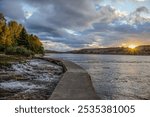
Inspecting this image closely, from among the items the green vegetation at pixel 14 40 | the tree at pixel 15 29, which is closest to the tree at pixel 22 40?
the green vegetation at pixel 14 40

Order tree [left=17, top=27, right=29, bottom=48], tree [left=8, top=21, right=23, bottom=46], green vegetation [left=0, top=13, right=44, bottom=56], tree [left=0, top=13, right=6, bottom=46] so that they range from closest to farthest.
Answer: green vegetation [left=0, top=13, right=44, bottom=56]
tree [left=0, top=13, right=6, bottom=46]
tree [left=17, top=27, right=29, bottom=48]
tree [left=8, top=21, right=23, bottom=46]

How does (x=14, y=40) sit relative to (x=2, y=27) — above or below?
below

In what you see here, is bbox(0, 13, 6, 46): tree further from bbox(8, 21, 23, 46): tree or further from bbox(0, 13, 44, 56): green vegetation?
bbox(8, 21, 23, 46): tree

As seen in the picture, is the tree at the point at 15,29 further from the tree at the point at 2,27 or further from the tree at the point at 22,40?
the tree at the point at 2,27

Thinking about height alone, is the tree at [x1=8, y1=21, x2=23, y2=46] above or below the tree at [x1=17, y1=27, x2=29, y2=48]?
above

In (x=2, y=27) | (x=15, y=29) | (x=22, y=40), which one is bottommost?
(x=22, y=40)

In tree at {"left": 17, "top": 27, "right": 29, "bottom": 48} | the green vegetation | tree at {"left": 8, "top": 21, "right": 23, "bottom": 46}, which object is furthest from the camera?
tree at {"left": 8, "top": 21, "right": 23, "bottom": 46}

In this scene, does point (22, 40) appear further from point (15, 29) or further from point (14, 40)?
point (15, 29)

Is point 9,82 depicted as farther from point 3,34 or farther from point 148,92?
point 3,34

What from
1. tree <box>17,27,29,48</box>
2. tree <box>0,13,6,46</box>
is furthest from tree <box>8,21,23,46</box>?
tree <box>0,13,6,46</box>

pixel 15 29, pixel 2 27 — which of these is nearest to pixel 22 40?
pixel 15 29

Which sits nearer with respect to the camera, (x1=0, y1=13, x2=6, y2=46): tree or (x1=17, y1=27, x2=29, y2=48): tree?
(x1=0, y1=13, x2=6, y2=46): tree

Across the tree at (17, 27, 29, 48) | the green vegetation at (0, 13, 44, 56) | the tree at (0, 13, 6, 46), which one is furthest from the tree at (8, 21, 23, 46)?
the tree at (0, 13, 6, 46)

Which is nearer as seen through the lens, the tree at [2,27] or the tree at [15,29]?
the tree at [2,27]
